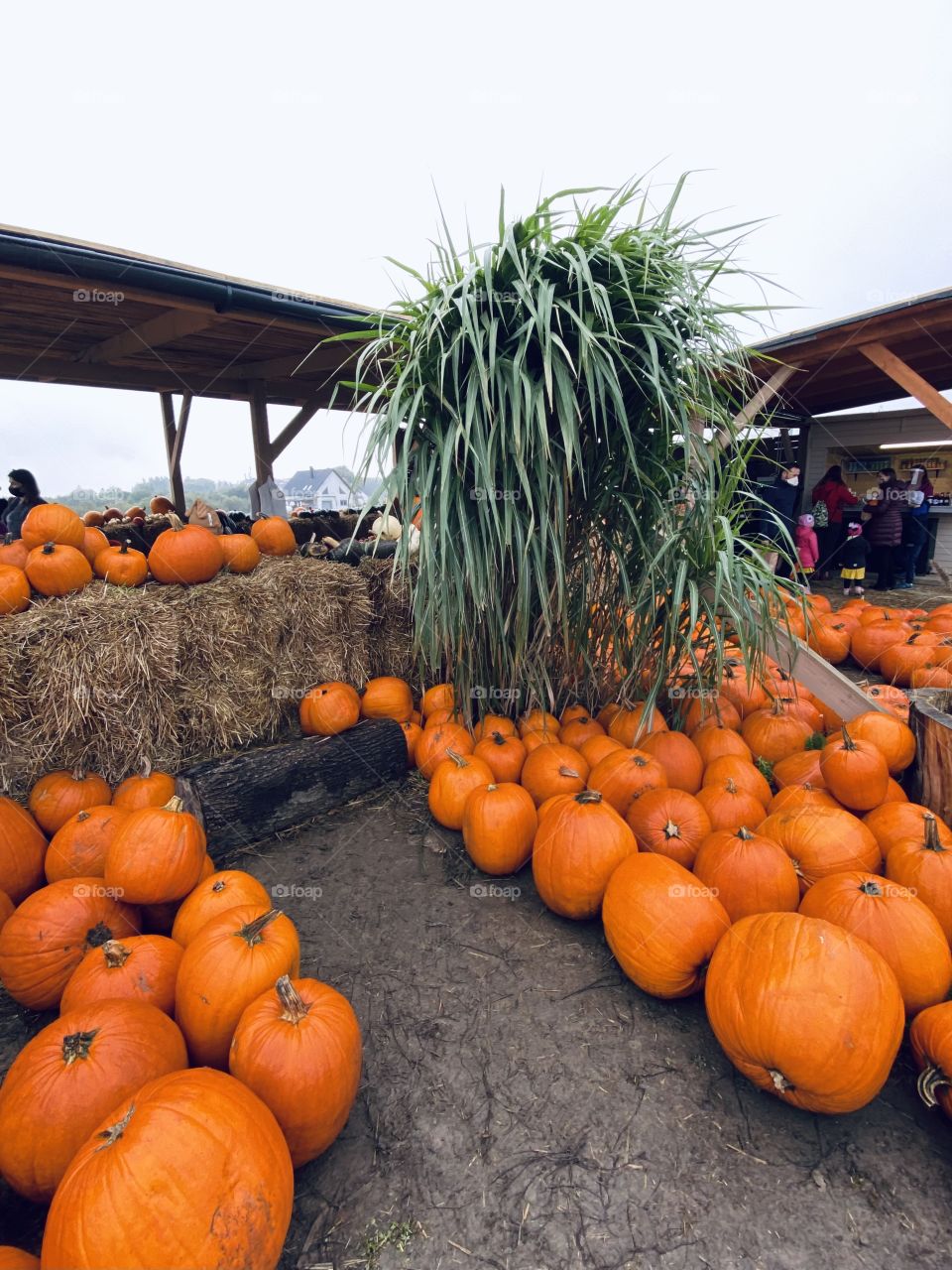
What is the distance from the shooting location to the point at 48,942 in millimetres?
1686

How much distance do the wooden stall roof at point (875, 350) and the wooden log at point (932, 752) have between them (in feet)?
8.05

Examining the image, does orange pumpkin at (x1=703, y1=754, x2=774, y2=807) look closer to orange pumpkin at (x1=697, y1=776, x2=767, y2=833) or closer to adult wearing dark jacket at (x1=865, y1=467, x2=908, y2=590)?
orange pumpkin at (x1=697, y1=776, x2=767, y2=833)

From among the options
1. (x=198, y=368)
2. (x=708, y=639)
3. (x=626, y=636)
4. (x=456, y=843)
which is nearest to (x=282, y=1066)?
(x=456, y=843)

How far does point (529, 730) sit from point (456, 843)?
2.14 feet

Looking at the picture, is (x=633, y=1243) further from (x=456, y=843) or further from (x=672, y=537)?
(x=672, y=537)

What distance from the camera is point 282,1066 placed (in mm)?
1199

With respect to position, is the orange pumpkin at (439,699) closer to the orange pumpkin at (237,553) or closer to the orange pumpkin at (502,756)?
the orange pumpkin at (502,756)

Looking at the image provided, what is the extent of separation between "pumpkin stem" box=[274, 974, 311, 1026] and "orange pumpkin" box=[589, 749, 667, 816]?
130 centimetres

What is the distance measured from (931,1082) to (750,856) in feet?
1.94

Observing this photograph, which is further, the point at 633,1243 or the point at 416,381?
the point at 416,381

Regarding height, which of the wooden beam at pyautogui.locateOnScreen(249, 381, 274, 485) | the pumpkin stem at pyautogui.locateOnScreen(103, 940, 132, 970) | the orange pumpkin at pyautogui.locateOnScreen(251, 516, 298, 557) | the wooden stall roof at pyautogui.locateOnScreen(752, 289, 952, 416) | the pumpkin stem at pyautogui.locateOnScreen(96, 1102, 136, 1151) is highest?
the wooden stall roof at pyautogui.locateOnScreen(752, 289, 952, 416)

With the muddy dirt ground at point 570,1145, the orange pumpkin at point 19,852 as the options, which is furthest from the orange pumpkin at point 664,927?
the orange pumpkin at point 19,852

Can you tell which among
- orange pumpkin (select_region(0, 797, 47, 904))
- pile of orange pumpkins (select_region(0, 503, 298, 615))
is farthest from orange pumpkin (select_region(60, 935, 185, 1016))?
pile of orange pumpkins (select_region(0, 503, 298, 615))

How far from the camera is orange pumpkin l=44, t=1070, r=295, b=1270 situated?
0.88m
